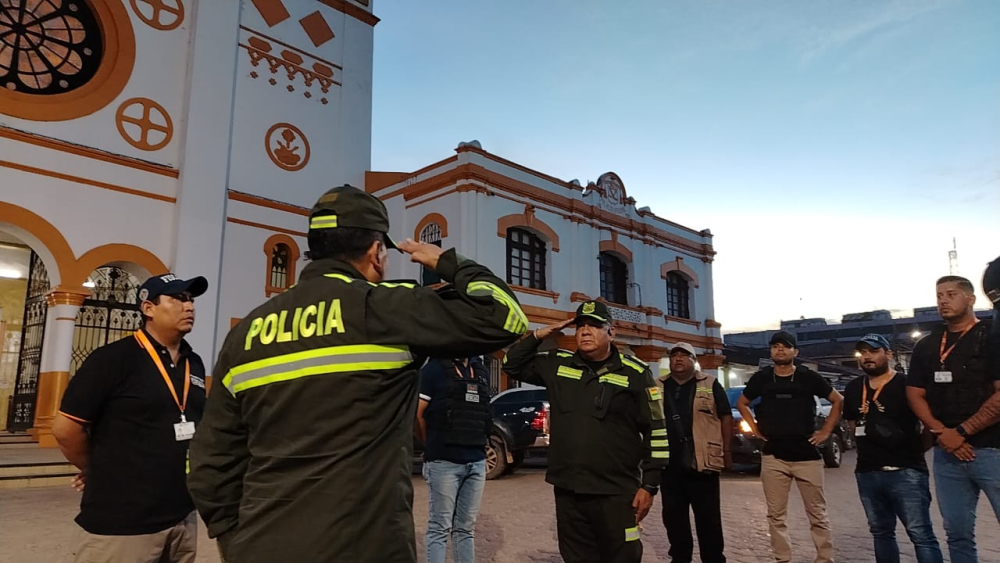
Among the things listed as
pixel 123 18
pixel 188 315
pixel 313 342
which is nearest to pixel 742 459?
pixel 188 315

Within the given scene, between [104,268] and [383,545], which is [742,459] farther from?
[104,268]

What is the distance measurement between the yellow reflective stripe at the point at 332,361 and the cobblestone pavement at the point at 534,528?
4.08 meters

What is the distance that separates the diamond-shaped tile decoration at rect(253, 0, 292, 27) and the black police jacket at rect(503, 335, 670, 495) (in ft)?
52.7

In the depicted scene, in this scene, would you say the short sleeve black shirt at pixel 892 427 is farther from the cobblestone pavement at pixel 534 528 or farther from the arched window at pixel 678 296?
the arched window at pixel 678 296

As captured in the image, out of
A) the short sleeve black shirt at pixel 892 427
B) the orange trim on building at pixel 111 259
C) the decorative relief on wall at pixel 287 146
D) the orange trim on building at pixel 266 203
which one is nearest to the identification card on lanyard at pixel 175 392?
the short sleeve black shirt at pixel 892 427

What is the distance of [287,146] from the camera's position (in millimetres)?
17078

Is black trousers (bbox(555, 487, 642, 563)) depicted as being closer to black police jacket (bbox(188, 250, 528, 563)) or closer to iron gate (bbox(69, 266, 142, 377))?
black police jacket (bbox(188, 250, 528, 563))

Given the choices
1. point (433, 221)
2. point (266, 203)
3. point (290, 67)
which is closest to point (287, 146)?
point (266, 203)

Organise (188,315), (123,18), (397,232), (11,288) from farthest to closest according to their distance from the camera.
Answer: (397,232)
(11,288)
(123,18)
(188,315)

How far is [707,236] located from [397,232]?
1366cm

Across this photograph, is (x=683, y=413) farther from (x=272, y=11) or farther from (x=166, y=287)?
(x=272, y=11)

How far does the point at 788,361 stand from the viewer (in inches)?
226

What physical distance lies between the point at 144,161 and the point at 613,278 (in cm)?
1499

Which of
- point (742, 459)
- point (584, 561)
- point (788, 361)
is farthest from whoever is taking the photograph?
point (742, 459)
